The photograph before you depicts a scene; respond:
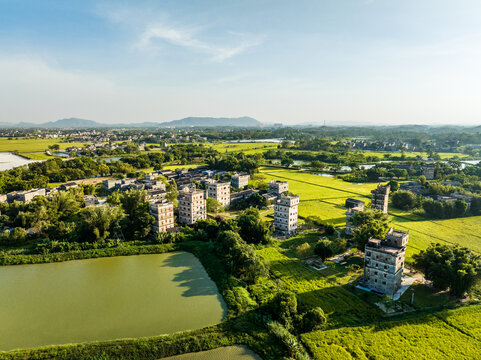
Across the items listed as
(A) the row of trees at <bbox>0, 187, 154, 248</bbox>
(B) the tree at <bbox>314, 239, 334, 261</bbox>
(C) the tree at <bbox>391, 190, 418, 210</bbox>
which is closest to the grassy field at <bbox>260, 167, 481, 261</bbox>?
(C) the tree at <bbox>391, 190, 418, 210</bbox>

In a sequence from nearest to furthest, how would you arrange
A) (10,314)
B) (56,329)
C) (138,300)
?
(56,329) → (10,314) → (138,300)

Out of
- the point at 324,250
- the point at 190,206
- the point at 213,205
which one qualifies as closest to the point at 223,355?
the point at 324,250

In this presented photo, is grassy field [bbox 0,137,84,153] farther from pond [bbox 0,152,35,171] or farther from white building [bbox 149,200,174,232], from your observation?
white building [bbox 149,200,174,232]

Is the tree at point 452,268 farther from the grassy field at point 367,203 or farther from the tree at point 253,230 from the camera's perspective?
the tree at point 253,230

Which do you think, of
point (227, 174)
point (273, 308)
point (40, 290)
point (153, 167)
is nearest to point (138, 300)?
point (40, 290)

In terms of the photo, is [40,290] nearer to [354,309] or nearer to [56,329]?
[56,329]

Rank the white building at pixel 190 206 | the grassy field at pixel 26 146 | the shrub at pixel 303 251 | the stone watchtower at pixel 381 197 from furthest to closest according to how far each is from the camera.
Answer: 1. the grassy field at pixel 26 146
2. the stone watchtower at pixel 381 197
3. the white building at pixel 190 206
4. the shrub at pixel 303 251

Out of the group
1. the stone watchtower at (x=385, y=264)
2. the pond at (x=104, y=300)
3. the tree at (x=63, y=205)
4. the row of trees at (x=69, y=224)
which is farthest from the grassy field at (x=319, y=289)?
the tree at (x=63, y=205)
